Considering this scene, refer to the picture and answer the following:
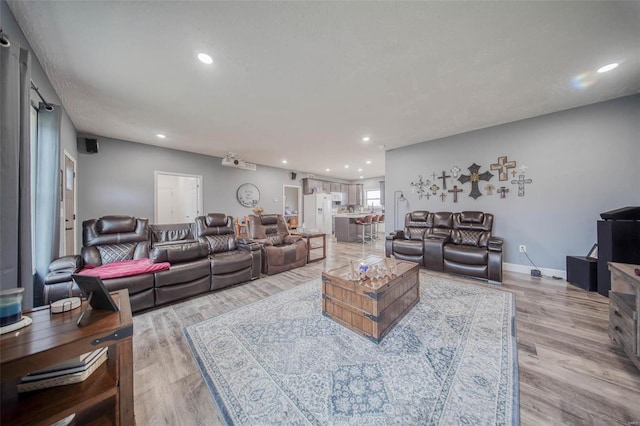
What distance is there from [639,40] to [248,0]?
11.1 ft

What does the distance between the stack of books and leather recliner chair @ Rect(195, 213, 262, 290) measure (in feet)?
6.86

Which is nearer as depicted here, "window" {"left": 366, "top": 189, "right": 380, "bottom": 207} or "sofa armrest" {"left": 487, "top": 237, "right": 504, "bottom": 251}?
"sofa armrest" {"left": 487, "top": 237, "right": 504, "bottom": 251}

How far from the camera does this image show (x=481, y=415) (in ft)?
3.98

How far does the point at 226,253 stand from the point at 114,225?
4.79 feet

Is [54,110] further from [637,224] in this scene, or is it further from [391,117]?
[637,224]

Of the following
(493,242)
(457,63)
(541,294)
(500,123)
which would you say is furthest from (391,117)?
(541,294)

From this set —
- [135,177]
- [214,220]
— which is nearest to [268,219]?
[214,220]

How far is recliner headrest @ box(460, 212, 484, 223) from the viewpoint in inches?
154

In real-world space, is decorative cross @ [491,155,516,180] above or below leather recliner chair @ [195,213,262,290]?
above

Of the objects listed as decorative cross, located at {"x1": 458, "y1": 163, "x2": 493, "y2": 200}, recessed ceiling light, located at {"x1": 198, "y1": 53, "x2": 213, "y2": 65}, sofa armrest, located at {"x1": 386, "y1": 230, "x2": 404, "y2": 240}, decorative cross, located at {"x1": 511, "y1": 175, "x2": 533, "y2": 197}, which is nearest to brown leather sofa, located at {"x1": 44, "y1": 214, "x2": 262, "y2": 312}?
recessed ceiling light, located at {"x1": 198, "y1": 53, "x2": 213, "y2": 65}

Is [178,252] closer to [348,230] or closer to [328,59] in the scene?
[328,59]

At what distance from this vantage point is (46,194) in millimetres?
2131

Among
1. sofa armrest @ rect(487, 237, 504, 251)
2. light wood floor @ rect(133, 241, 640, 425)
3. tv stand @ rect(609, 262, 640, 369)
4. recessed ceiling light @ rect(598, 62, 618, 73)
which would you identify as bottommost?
light wood floor @ rect(133, 241, 640, 425)

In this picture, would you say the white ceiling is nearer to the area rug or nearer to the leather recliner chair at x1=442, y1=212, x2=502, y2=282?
the leather recliner chair at x1=442, y1=212, x2=502, y2=282
